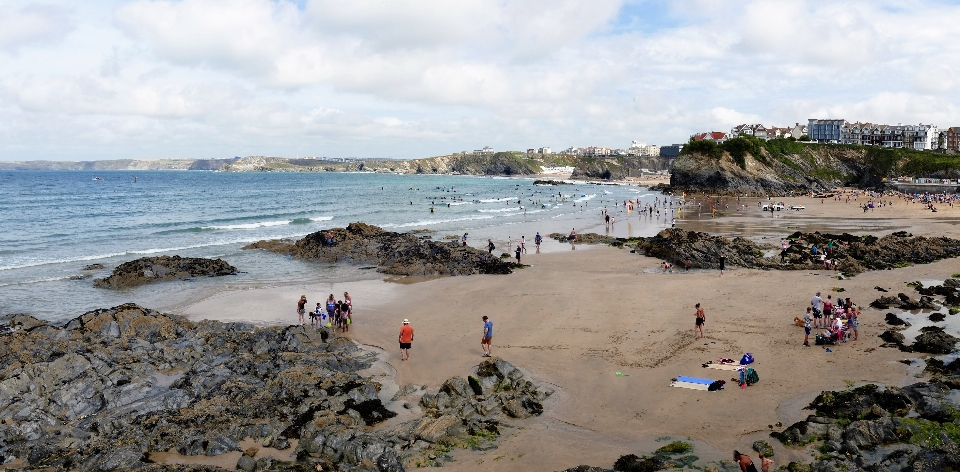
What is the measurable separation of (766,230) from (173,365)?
43.8 metres

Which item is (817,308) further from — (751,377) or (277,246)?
(277,246)

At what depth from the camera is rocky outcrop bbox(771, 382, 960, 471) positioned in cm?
1020

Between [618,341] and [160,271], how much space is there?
24.5m

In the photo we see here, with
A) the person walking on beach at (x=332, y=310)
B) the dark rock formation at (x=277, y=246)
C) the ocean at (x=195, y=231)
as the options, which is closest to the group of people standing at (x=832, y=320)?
the person walking on beach at (x=332, y=310)

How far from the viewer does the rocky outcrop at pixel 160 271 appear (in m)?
29.7

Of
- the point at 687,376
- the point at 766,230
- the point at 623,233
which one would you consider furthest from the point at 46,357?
the point at 766,230

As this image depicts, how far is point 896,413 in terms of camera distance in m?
12.2

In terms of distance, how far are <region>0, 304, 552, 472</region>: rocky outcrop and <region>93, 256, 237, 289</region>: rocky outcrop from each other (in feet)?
38.6

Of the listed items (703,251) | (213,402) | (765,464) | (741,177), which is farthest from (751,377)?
(741,177)

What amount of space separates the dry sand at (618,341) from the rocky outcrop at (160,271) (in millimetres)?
5378

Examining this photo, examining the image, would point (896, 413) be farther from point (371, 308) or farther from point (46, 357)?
point (46, 357)

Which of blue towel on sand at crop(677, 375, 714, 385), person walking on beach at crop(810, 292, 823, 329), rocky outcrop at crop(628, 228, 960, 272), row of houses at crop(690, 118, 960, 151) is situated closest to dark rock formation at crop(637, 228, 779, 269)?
rocky outcrop at crop(628, 228, 960, 272)

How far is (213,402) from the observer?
1416cm

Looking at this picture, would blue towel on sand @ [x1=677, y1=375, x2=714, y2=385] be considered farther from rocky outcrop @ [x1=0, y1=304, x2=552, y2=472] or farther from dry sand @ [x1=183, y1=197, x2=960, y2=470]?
rocky outcrop @ [x1=0, y1=304, x2=552, y2=472]
